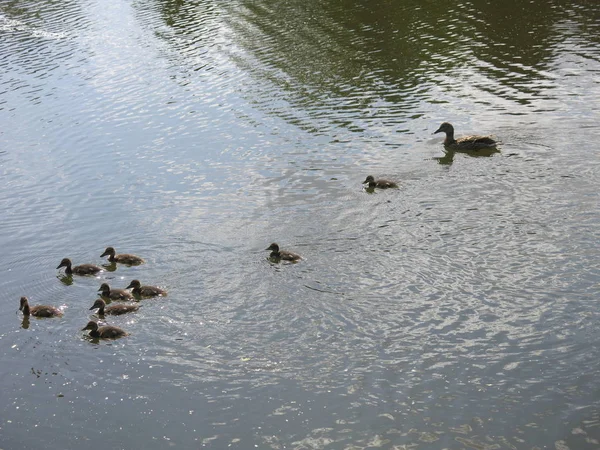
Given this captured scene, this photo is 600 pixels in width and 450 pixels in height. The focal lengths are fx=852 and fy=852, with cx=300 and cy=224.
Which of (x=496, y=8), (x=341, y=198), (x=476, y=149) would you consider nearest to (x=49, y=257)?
(x=341, y=198)

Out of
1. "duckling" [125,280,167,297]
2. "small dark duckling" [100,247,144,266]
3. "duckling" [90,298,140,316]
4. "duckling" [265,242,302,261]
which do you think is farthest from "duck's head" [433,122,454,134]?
"duckling" [90,298,140,316]

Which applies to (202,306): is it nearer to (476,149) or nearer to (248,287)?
(248,287)

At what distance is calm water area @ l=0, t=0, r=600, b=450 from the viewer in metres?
9.33

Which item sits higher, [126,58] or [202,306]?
[202,306]

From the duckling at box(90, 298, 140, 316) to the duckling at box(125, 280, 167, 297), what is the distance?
0.27 m

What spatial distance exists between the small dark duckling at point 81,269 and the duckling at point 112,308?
1.36m

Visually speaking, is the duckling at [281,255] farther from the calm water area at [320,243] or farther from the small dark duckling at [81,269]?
the small dark duckling at [81,269]

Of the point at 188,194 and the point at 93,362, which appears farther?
the point at 188,194

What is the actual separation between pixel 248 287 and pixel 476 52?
12.8 meters

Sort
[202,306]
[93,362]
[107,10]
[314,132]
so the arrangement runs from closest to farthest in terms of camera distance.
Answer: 1. [93,362]
2. [202,306]
3. [314,132]
4. [107,10]

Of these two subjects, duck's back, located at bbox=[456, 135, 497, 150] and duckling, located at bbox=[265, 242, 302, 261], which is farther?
duck's back, located at bbox=[456, 135, 497, 150]

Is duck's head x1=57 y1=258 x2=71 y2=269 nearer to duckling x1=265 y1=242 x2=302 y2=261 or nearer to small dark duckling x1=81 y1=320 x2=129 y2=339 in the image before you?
small dark duckling x1=81 y1=320 x2=129 y2=339

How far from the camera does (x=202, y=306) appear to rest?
1155 cm

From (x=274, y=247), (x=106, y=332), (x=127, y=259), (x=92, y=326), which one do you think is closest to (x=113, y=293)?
(x=127, y=259)
